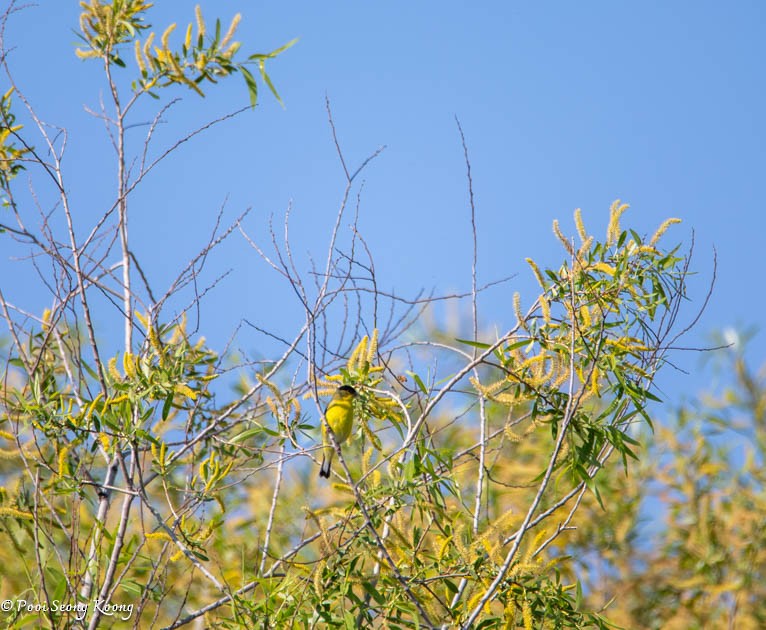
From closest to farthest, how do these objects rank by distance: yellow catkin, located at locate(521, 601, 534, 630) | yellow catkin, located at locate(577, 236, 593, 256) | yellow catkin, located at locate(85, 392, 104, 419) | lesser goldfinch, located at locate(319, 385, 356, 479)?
yellow catkin, located at locate(521, 601, 534, 630) < yellow catkin, located at locate(85, 392, 104, 419) < yellow catkin, located at locate(577, 236, 593, 256) < lesser goldfinch, located at locate(319, 385, 356, 479)

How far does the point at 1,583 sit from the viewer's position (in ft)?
14.6

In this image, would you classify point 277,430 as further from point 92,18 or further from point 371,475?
point 92,18

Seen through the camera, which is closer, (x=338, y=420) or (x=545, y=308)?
(x=545, y=308)

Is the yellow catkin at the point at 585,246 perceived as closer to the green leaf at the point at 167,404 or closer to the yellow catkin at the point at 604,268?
the yellow catkin at the point at 604,268

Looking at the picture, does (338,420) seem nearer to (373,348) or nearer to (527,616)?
(373,348)

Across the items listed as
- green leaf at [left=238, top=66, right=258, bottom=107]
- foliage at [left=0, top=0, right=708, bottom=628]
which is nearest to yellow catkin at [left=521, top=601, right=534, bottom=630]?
foliage at [left=0, top=0, right=708, bottom=628]

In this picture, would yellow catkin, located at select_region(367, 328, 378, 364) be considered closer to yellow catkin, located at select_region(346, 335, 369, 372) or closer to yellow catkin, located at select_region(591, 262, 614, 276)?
yellow catkin, located at select_region(346, 335, 369, 372)

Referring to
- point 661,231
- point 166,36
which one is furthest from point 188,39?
point 661,231

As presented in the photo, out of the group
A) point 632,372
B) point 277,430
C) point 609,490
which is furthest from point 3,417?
point 609,490

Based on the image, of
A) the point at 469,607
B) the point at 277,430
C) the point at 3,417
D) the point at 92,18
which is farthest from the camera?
the point at 92,18

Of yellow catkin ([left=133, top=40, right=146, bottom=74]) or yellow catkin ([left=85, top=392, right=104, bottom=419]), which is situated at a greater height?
yellow catkin ([left=133, top=40, right=146, bottom=74])

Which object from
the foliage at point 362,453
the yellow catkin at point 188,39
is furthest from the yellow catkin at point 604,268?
the yellow catkin at point 188,39

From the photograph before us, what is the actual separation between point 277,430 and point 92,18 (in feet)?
6.88

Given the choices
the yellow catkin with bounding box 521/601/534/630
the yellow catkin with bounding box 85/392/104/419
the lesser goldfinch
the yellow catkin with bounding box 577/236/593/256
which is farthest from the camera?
the lesser goldfinch
